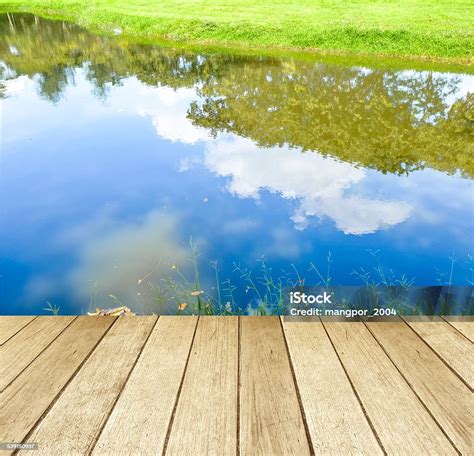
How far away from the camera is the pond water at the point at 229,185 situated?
13.6ft

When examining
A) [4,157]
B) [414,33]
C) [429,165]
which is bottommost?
[429,165]

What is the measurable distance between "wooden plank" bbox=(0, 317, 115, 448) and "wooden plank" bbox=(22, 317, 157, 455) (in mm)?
57

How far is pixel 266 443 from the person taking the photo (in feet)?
5.29

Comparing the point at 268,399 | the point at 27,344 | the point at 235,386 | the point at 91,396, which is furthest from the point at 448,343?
the point at 27,344

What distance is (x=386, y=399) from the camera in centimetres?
185

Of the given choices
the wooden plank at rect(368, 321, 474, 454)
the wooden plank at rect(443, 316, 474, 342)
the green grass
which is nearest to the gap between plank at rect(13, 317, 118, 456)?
the wooden plank at rect(368, 321, 474, 454)

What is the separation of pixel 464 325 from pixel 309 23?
18.9 metres

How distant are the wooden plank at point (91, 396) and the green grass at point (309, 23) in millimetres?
15795

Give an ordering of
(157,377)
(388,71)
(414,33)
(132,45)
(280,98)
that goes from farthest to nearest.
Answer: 1. (132,45)
2. (414,33)
3. (388,71)
4. (280,98)
5. (157,377)

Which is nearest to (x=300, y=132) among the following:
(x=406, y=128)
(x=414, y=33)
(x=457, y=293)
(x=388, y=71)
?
(x=406, y=128)

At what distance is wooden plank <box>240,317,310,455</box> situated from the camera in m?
1.61

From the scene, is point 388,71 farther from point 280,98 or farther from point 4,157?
point 4,157

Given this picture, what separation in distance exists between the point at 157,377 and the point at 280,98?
958 cm

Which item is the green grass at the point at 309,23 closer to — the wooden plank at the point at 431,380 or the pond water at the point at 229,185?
the pond water at the point at 229,185
